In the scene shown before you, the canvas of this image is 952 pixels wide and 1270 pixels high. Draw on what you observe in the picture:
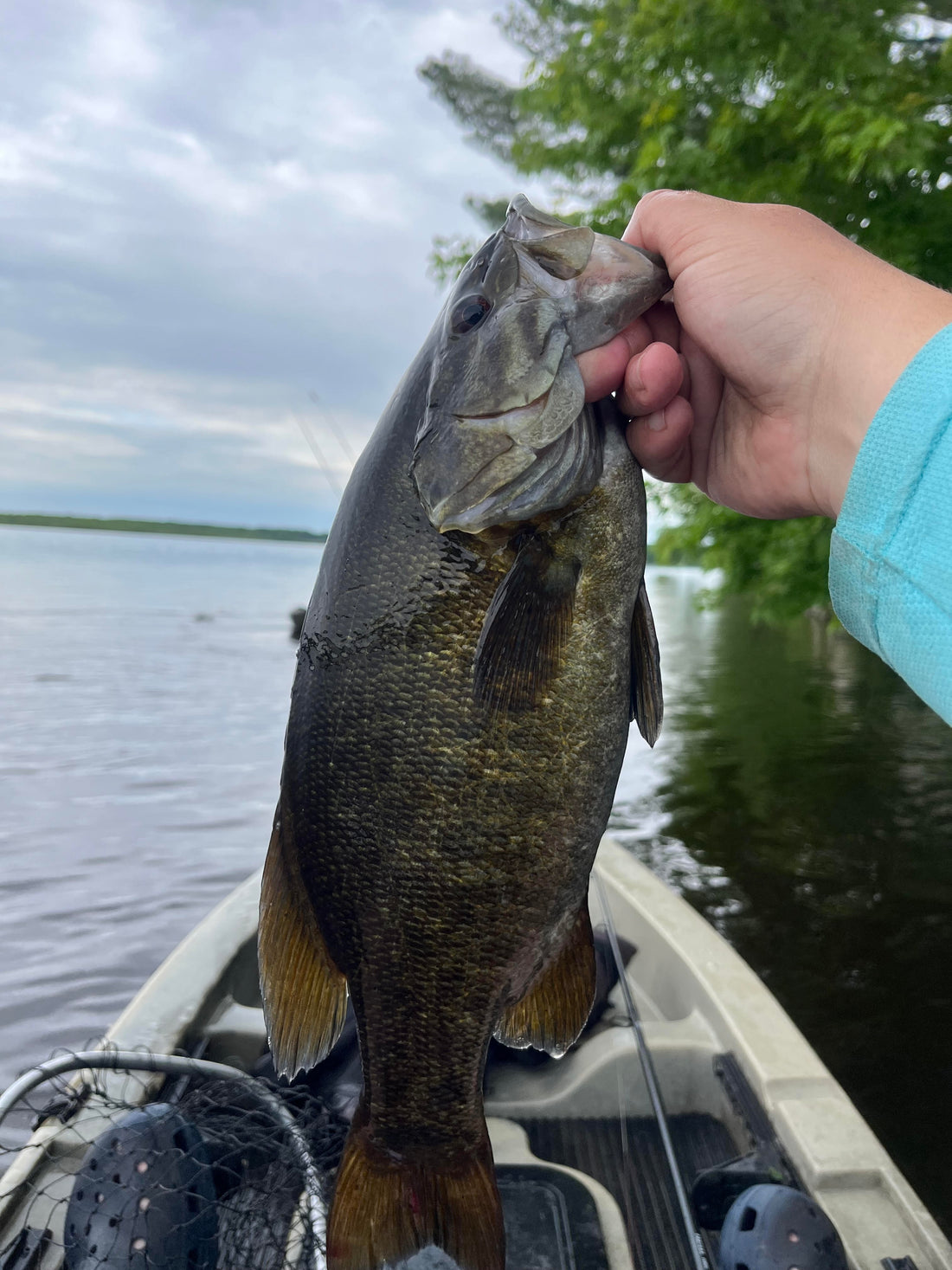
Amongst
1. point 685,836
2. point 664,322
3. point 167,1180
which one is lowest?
point 685,836

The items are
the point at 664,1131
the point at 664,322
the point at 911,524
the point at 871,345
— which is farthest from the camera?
the point at 664,1131

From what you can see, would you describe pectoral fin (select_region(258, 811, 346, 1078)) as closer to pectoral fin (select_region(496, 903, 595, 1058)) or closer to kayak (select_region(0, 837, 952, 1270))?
pectoral fin (select_region(496, 903, 595, 1058))

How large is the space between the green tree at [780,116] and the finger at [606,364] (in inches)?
232

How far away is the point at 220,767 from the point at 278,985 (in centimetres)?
1047

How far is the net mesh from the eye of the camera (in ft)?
7.05

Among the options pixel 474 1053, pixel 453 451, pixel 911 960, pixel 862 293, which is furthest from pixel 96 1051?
pixel 911 960

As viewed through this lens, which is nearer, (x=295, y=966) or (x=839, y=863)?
(x=295, y=966)

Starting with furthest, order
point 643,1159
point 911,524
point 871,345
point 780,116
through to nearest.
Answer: point 780,116, point 643,1159, point 871,345, point 911,524

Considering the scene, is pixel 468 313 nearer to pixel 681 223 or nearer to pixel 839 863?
pixel 681 223

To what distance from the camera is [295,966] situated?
1875mm

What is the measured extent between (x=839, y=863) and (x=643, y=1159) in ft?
20.9

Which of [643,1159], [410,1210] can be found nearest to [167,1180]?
[410,1210]

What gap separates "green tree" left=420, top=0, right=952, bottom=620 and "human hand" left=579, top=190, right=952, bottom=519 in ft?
18.3

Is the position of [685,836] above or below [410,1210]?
below
